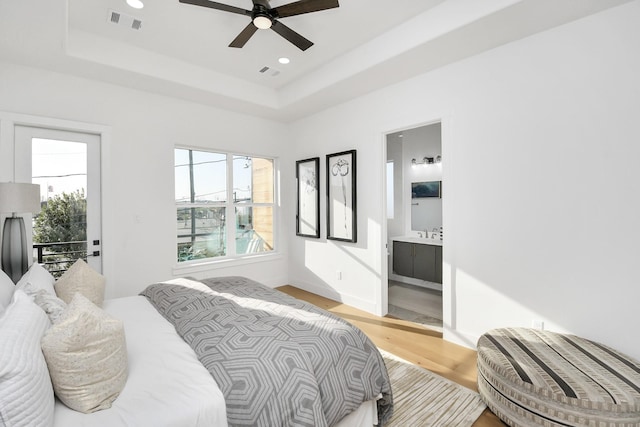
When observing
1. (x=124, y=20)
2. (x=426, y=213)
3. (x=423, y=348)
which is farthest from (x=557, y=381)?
(x=124, y=20)

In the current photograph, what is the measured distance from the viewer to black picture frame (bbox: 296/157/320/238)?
450 centimetres

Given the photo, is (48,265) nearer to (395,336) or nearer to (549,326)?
(395,336)

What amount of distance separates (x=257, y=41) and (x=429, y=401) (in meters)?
3.48

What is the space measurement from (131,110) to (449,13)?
135 inches

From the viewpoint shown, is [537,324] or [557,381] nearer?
[557,381]

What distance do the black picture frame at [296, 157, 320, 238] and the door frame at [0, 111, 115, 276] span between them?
244 cm

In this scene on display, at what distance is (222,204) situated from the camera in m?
4.41

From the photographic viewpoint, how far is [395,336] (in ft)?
10.3

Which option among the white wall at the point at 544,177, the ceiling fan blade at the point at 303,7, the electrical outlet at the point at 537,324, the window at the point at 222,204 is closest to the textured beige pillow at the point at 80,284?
the window at the point at 222,204

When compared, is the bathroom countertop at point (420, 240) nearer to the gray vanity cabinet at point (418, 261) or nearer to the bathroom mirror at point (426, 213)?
the gray vanity cabinet at point (418, 261)

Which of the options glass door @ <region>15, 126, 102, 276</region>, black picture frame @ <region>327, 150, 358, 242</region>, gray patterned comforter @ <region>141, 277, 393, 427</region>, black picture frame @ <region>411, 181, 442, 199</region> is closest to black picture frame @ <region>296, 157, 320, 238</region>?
black picture frame @ <region>327, 150, 358, 242</region>

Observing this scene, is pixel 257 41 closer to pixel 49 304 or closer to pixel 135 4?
pixel 135 4

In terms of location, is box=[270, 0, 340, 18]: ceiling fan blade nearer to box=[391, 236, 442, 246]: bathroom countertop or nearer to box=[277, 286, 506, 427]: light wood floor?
box=[277, 286, 506, 427]: light wood floor

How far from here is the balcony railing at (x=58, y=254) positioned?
3.13 metres
